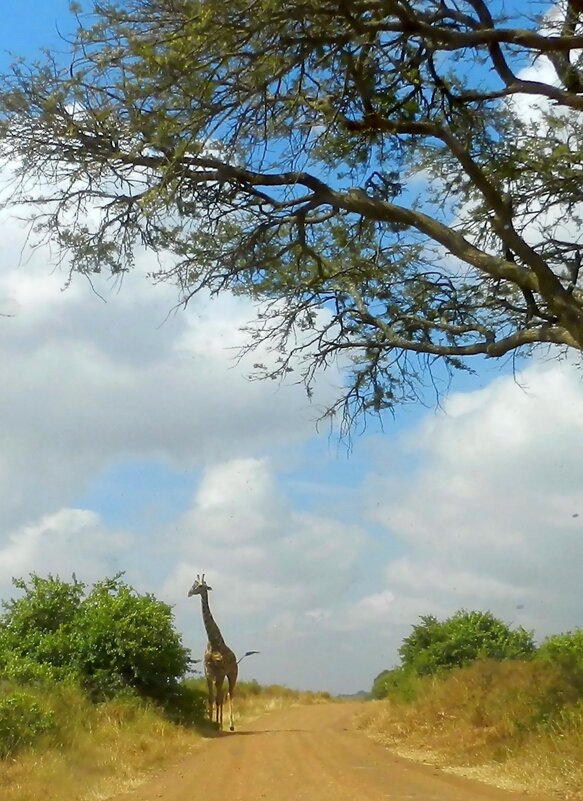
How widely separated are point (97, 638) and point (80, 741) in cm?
561

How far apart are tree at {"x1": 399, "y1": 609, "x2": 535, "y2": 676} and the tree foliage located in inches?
256

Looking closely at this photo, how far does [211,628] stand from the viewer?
24438 mm

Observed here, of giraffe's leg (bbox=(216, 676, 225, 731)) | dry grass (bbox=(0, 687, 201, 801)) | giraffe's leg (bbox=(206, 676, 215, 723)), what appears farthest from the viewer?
giraffe's leg (bbox=(206, 676, 215, 723))

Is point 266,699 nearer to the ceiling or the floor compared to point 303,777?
nearer to the ceiling

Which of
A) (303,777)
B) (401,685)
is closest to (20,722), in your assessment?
(303,777)

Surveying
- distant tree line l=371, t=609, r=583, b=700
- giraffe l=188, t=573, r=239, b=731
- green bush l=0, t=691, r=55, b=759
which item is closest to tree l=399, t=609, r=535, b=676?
distant tree line l=371, t=609, r=583, b=700

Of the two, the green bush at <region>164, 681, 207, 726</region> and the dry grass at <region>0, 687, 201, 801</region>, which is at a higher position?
the green bush at <region>164, 681, 207, 726</region>

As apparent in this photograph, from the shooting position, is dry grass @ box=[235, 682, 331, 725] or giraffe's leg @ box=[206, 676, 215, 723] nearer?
giraffe's leg @ box=[206, 676, 215, 723]

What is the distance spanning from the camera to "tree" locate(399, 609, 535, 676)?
2389 centimetres

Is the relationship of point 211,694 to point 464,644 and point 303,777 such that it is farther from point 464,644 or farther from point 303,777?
point 303,777

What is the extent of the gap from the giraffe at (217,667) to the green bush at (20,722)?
931 centimetres

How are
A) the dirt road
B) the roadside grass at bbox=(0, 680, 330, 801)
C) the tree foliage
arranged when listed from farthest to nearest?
1. the tree foliage
2. the roadside grass at bbox=(0, 680, 330, 801)
3. the dirt road

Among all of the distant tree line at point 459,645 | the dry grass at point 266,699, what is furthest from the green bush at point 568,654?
the dry grass at point 266,699

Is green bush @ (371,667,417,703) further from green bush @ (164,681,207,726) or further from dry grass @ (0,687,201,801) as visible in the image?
dry grass @ (0,687,201,801)
